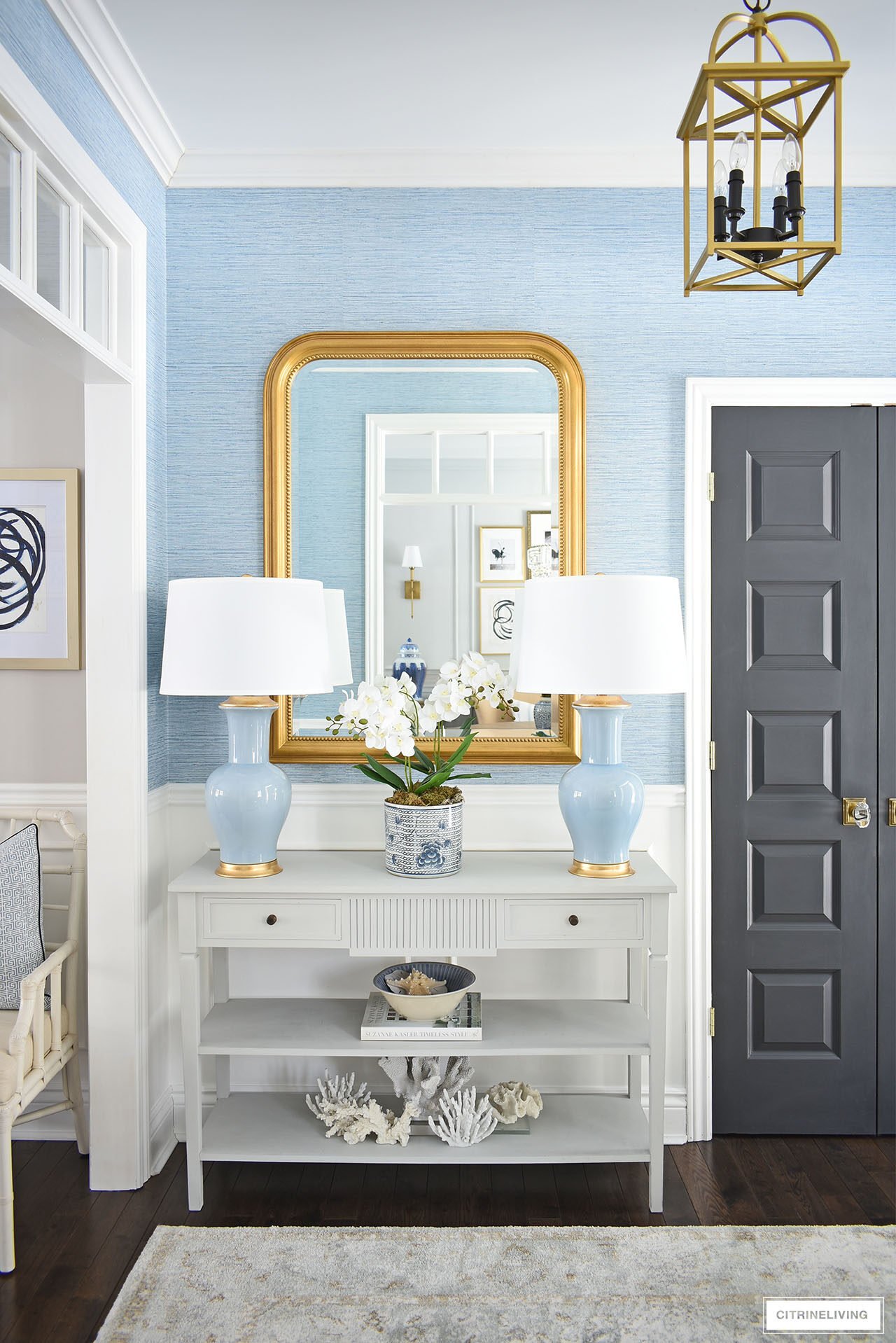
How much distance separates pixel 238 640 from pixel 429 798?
0.63 meters

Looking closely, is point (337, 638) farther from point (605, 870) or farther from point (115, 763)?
point (605, 870)

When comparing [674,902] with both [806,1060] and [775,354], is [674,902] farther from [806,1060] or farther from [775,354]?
[775,354]

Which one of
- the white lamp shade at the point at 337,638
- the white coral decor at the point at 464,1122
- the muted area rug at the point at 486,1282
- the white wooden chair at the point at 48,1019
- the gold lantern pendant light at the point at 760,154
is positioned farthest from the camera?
the white lamp shade at the point at 337,638

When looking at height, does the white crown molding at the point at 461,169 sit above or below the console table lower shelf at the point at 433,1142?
above

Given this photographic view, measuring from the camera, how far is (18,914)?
2.32 m

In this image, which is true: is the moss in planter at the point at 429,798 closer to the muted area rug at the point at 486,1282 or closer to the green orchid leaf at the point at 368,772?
the green orchid leaf at the point at 368,772

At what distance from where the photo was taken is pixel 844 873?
8.74 feet

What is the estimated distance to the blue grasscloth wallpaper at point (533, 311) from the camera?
264 centimetres

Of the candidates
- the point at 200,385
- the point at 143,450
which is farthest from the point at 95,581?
the point at 200,385

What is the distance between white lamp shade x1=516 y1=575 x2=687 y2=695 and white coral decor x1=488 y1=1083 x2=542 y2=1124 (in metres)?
1.09

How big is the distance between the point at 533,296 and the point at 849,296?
36.0 inches

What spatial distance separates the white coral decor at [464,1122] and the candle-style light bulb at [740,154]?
212 cm

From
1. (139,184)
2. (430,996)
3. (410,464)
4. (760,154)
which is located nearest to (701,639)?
(410,464)

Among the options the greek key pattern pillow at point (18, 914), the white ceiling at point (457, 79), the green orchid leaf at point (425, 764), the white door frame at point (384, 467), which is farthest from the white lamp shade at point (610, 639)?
the greek key pattern pillow at point (18, 914)
